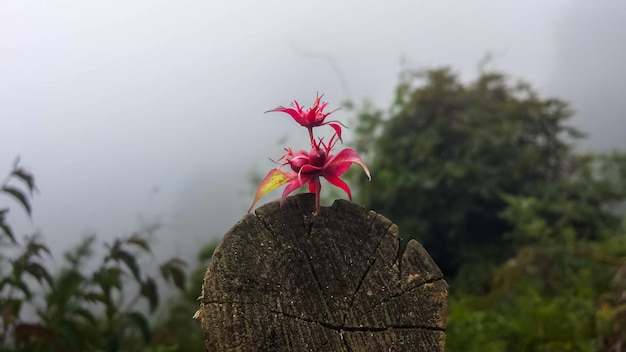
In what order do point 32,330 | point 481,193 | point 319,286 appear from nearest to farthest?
point 319,286 < point 32,330 < point 481,193

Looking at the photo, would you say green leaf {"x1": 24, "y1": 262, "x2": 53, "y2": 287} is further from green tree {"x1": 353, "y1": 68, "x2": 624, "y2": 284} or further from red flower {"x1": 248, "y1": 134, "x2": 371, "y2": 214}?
green tree {"x1": 353, "y1": 68, "x2": 624, "y2": 284}

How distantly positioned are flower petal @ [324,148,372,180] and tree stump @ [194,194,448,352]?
25 millimetres

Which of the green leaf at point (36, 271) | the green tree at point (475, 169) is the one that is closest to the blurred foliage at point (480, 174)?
the green tree at point (475, 169)

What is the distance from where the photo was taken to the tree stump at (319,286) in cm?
41

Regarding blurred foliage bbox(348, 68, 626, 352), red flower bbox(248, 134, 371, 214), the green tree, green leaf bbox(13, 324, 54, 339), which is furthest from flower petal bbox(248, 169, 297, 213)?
the green tree

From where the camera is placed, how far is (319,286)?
1.40 ft

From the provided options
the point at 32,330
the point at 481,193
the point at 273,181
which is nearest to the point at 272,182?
the point at 273,181

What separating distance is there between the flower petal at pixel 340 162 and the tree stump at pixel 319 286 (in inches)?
1.0

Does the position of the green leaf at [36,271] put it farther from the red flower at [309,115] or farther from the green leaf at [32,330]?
the red flower at [309,115]

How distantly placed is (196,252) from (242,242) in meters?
1.82

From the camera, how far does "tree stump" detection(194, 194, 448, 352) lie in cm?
41

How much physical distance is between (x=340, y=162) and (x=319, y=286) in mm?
93

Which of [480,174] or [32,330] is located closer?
[32,330]

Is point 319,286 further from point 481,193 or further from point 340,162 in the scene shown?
point 481,193
